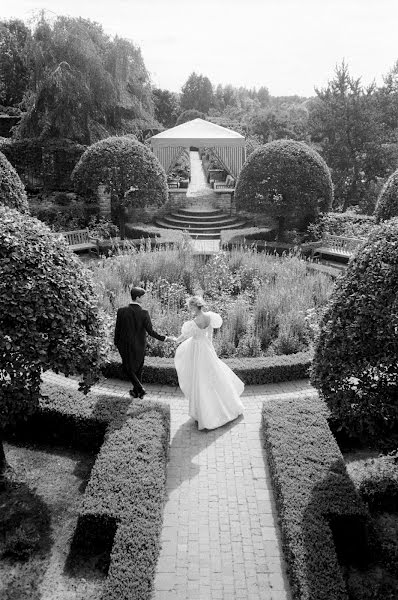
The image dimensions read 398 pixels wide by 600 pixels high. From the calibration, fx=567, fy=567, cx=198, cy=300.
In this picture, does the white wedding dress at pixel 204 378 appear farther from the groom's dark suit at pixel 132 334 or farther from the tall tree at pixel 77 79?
the tall tree at pixel 77 79

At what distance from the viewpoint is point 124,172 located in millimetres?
18125

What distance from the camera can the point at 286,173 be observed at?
17781 millimetres

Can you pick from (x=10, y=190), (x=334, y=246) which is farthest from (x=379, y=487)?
(x=334, y=246)

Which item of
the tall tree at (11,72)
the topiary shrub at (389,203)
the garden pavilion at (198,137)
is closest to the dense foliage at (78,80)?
the garden pavilion at (198,137)

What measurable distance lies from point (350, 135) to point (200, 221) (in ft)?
38.2

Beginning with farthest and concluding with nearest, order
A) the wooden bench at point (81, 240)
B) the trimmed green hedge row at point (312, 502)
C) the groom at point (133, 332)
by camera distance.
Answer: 1. the wooden bench at point (81, 240)
2. the groom at point (133, 332)
3. the trimmed green hedge row at point (312, 502)

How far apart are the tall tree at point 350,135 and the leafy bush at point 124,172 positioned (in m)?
13.1

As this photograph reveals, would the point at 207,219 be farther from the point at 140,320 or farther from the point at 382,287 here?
the point at 382,287

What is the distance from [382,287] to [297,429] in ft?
7.93

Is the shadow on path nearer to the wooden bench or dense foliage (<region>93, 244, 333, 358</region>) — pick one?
dense foliage (<region>93, 244, 333, 358</region>)

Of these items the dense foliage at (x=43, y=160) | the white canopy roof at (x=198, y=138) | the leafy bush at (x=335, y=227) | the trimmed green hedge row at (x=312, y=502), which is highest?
the white canopy roof at (x=198, y=138)

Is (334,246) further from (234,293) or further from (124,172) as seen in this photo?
(124,172)

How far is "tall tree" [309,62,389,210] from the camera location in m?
27.6

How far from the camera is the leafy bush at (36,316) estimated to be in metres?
5.80
